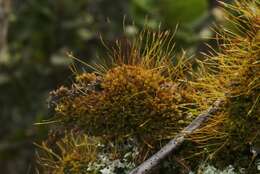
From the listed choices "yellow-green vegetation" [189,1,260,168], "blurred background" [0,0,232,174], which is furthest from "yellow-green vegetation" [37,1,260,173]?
"blurred background" [0,0,232,174]

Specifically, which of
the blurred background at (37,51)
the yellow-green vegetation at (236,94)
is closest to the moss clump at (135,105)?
the yellow-green vegetation at (236,94)

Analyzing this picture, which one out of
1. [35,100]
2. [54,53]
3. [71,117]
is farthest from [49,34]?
[71,117]

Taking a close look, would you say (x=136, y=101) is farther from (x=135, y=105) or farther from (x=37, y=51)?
(x=37, y=51)

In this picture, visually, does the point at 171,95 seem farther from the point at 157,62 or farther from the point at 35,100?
the point at 35,100

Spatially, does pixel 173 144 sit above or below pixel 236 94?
below

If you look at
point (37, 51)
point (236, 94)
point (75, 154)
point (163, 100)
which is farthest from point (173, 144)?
Answer: point (37, 51)

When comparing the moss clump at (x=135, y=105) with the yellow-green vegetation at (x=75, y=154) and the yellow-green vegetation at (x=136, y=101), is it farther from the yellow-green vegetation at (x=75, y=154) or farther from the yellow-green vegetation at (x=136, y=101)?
the yellow-green vegetation at (x=75, y=154)

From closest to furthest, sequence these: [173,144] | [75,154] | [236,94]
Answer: [236,94], [173,144], [75,154]
